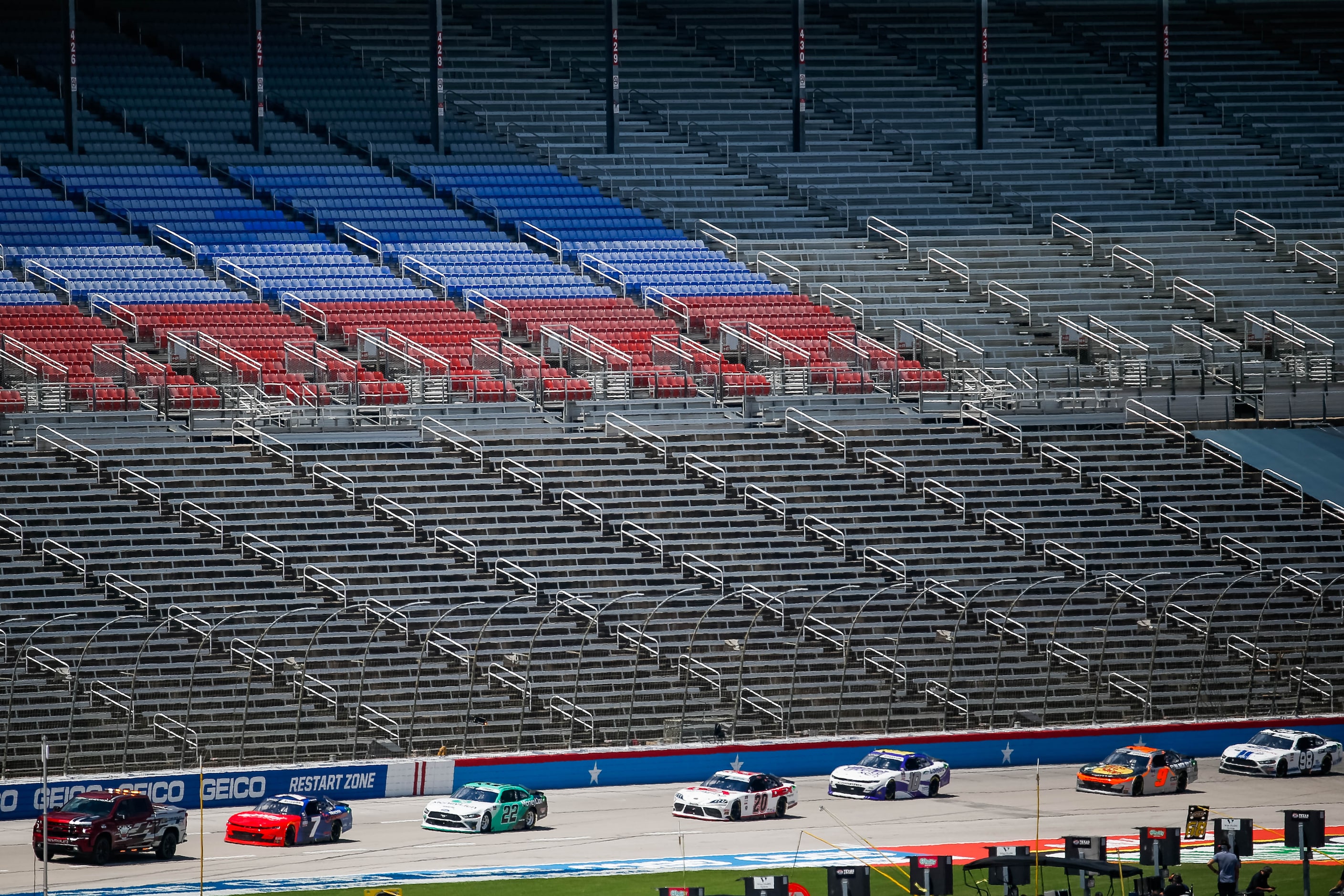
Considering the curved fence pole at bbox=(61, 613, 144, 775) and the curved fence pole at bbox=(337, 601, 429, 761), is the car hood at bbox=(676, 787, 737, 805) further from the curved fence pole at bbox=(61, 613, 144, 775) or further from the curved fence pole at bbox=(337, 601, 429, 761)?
the curved fence pole at bbox=(61, 613, 144, 775)

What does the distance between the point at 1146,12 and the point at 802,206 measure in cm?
1776

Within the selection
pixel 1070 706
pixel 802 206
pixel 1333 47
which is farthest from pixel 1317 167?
pixel 1070 706

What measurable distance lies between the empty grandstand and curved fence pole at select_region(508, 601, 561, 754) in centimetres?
25

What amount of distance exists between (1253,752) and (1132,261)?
76.0 feet

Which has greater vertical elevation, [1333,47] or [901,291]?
[1333,47]

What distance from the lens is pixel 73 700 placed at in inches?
1487

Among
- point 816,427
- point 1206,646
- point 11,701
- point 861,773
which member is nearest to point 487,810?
point 861,773

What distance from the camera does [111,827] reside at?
34.8 m

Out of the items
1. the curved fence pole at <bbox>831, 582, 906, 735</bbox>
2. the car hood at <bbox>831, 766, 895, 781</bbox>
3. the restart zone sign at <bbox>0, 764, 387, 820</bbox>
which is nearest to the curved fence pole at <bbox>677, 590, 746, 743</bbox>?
the curved fence pole at <bbox>831, 582, 906, 735</bbox>

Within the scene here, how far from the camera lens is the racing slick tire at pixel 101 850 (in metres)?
34.7

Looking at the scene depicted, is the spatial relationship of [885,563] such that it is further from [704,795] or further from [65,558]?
[65,558]

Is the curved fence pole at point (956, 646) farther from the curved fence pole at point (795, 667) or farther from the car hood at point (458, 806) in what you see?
the car hood at point (458, 806)

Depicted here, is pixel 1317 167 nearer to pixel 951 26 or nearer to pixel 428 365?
pixel 951 26

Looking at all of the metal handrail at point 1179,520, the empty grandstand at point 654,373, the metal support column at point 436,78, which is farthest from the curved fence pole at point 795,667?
the metal support column at point 436,78
